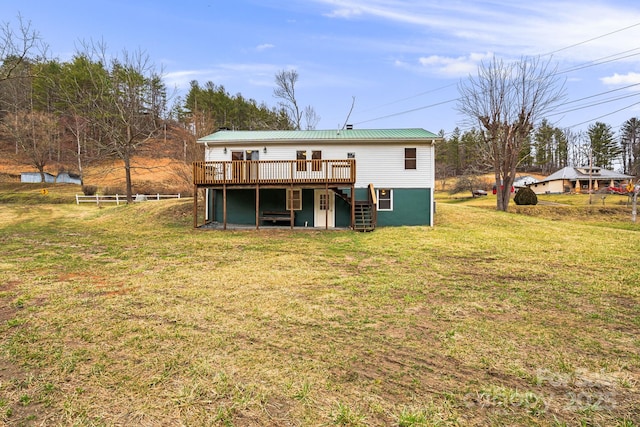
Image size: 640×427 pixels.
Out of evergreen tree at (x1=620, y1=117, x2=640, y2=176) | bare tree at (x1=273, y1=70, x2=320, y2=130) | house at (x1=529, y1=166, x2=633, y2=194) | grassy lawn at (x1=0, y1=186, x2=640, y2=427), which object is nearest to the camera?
grassy lawn at (x1=0, y1=186, x2=640, y2=427)

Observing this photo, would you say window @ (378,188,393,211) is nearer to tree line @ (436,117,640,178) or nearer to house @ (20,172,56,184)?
tree line @ (436,117,640,178)

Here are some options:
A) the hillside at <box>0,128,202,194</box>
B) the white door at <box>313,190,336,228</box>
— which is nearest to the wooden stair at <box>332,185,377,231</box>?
the white door at <box>313,190,336,228</box>

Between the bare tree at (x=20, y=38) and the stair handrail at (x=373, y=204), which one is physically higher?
the bare tree at (x=20, y=38)

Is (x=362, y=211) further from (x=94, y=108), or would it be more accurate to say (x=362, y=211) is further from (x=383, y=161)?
(x=94, y=108)

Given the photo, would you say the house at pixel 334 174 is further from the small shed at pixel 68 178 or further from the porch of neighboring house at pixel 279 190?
the small shed at pixel 68 178

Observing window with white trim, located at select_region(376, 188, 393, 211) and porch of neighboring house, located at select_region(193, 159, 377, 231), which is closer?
porch of neighboring house, located at select_region(193, 159, 377, 231)

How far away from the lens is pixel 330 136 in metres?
16.6

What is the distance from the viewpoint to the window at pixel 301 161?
1548 cm

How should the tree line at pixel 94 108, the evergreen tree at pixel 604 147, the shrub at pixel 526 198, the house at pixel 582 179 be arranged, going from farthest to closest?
the evergreen tree at pixel 604 147, the house at pixel 582 179, the shrub at pixel 526 198, the tree line at pixel 94 108

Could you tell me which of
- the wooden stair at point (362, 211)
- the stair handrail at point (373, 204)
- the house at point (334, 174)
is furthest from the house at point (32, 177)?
the stair handrail at point (373, 204)

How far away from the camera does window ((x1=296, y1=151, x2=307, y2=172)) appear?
50.8 feet

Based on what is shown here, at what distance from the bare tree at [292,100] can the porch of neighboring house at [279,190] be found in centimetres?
2006

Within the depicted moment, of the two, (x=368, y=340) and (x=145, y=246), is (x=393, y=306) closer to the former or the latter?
(x=368, y=340)

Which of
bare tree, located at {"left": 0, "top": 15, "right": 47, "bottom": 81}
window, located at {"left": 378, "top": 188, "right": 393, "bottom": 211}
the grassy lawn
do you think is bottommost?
the grassy lawn
